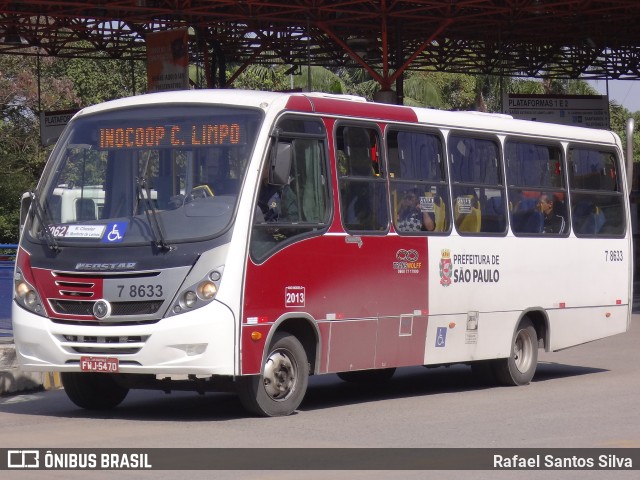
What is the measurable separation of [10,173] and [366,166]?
102 ft

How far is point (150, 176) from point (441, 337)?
3743 millimetres

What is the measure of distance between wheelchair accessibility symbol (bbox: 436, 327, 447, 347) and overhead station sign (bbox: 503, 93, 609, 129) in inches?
737

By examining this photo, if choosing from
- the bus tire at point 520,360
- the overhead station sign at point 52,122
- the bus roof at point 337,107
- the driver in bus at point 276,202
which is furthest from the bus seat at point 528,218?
the overhead station sign at point 52,122

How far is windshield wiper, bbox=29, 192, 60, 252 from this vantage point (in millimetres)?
11008

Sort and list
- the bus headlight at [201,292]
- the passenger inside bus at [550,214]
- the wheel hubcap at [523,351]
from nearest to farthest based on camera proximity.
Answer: the bus headlight at [201,292] → the wheel hubcap at [523,351] → the passenger inside bus at [550,214]

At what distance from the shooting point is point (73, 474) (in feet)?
26.4

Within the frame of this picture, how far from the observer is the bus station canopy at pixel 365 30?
27297 millimetres

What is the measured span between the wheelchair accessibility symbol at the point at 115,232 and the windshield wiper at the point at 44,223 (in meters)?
0.49

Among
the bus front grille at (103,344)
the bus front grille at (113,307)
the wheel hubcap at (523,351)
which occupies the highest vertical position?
the bus front grille at (113,307)

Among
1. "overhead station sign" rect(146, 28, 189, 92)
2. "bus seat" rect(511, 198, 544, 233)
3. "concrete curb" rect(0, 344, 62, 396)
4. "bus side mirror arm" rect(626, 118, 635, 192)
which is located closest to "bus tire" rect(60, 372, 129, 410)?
"concrete curb" rect(0, 344, 62, 396)

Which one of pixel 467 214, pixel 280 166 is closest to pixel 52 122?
pixel 467 214

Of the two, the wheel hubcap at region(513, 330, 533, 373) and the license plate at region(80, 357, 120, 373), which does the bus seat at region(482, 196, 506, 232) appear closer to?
the wheel hubcap at region(513, 330, 533, 373)

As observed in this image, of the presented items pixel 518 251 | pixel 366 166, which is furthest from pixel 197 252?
pixel 518 251

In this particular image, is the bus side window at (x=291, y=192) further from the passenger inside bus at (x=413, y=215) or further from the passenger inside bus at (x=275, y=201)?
the passenger inside bus at (x=413, y=215)
